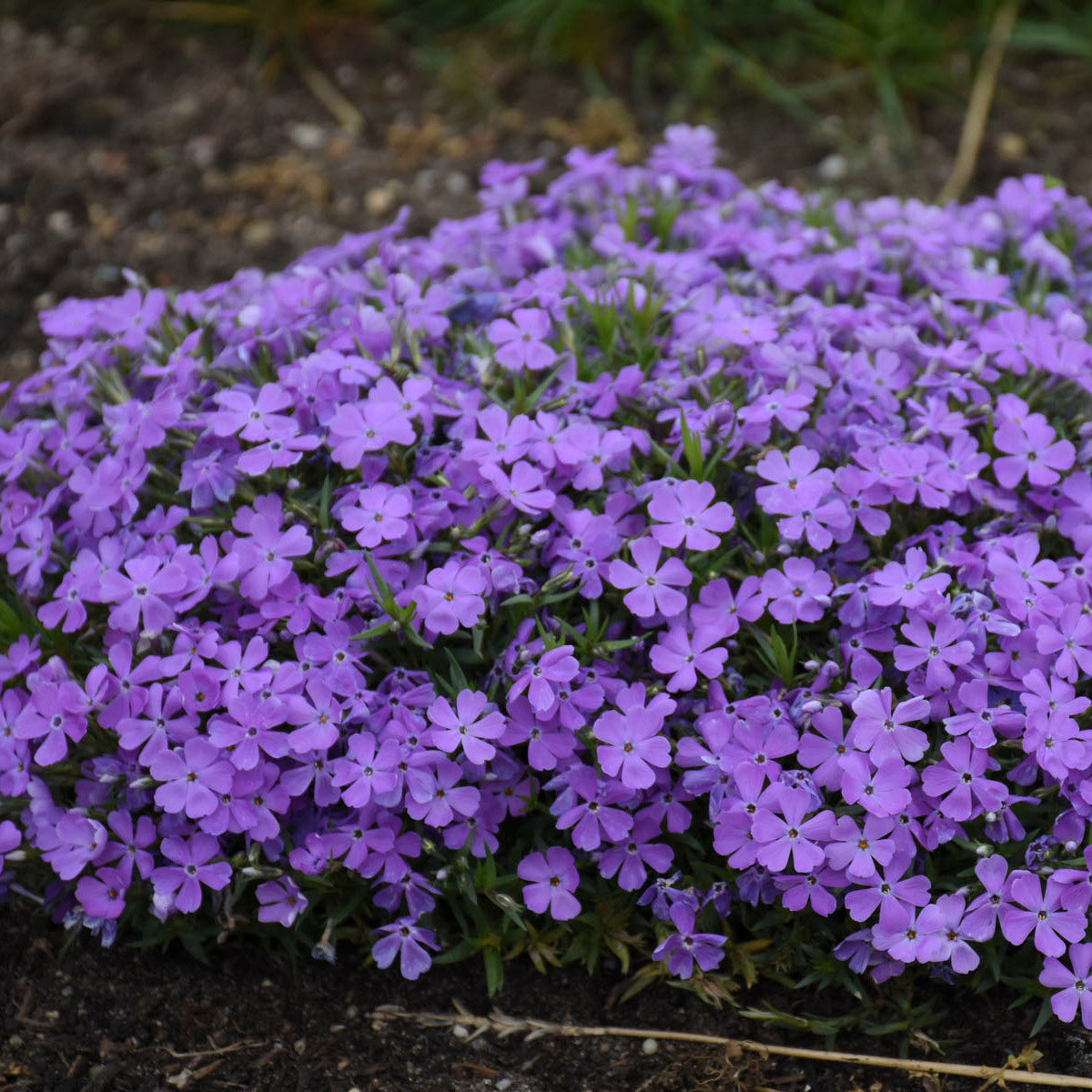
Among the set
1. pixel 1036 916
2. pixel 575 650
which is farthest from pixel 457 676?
pixel 1036 916

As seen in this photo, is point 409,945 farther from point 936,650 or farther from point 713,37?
point 713,37

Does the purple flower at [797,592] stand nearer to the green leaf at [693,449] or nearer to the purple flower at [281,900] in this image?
the green leaf at [693,449]

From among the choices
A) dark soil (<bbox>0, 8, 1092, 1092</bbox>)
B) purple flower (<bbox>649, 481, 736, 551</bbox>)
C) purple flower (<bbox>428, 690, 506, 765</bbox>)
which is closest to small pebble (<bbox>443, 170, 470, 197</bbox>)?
dark soil (<bbox>0, 8, 1092, 1092</bbox>)

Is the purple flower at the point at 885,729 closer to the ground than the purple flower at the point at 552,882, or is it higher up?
higher up

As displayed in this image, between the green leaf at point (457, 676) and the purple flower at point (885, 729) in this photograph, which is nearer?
the purple flower at point (885, 729)

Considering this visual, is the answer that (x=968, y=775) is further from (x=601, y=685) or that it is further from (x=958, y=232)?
(x=958, y=232)

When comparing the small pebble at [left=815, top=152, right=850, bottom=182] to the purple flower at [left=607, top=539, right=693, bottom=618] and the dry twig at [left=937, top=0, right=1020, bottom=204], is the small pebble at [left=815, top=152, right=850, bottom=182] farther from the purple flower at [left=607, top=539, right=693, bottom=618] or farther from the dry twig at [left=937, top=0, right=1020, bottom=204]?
the purple flower at [left=607, top=539, right=693, bottom=618]

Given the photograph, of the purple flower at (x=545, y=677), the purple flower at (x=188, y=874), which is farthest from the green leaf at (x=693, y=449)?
the purple flower at (x=188, y=874)

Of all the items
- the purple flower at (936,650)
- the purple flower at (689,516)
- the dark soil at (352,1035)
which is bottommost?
the dark soil at (352,1035)

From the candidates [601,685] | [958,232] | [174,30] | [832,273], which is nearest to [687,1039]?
[601,685]
